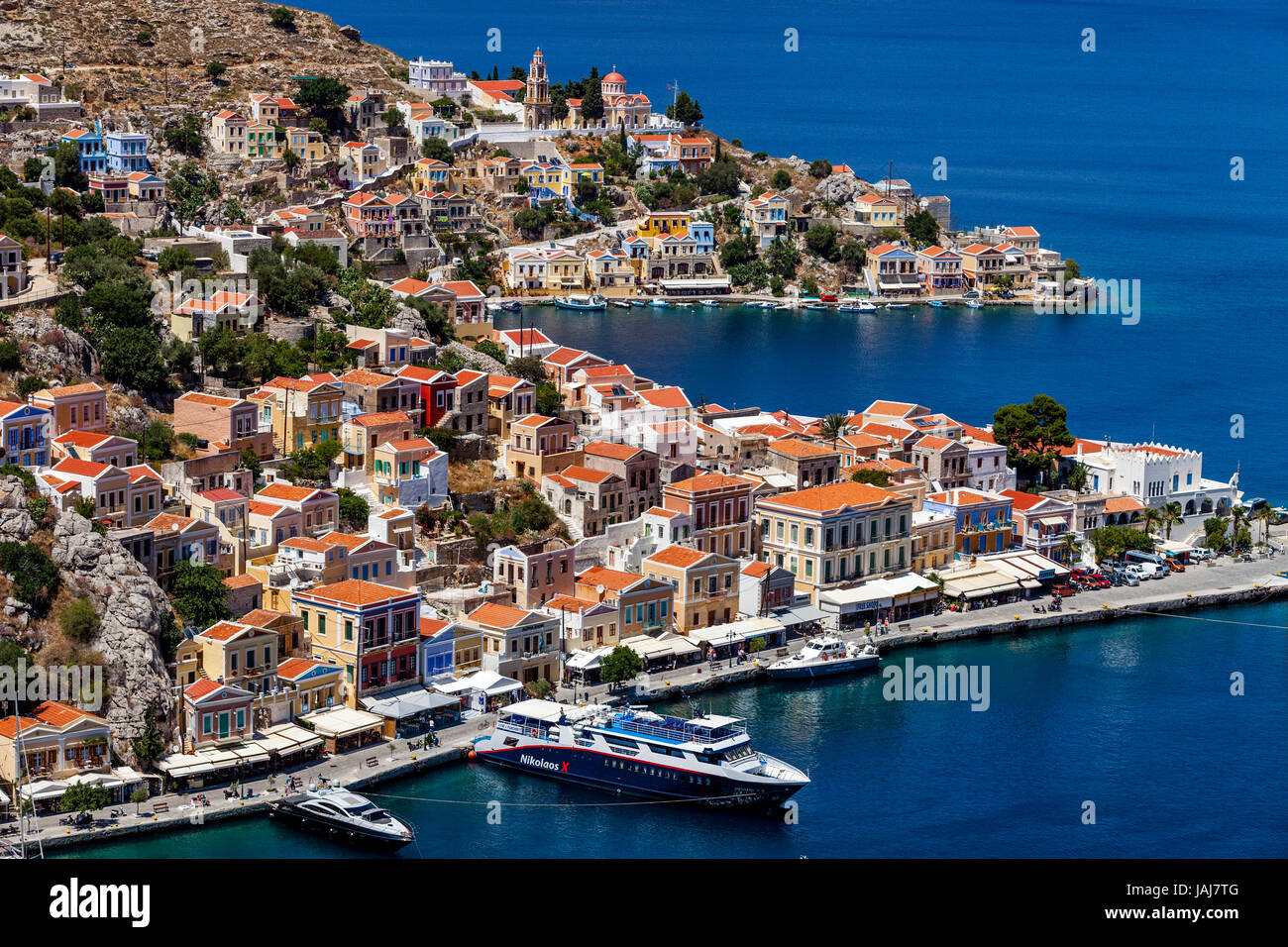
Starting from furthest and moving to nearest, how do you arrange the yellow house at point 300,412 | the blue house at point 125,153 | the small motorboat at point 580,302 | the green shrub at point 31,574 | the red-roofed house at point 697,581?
the small motorboat at point 580,302 < the blue house at point 125,153 < the yellow house at point 300,412 < the red-roofed house at point 697,581 < the green shrub at point 31,574

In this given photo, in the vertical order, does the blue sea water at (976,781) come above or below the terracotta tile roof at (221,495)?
below

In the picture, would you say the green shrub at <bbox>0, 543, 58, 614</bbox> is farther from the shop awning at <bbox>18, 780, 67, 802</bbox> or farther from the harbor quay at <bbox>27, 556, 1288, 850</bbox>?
the harbor quay at <bbox>27, 556, 1288, 850</bbox>

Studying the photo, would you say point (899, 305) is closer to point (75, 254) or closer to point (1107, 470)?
point (1107, 470)

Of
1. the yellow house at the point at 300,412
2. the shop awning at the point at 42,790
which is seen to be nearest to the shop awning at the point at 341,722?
the shop awning at the point at 42,790

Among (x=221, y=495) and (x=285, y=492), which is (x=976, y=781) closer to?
(x=285, y=492)

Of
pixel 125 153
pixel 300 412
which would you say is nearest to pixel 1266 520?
pixel 300 412

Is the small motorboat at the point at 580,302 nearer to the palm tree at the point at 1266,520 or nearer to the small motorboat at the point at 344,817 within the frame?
the palm tree at the point at 1266,520
